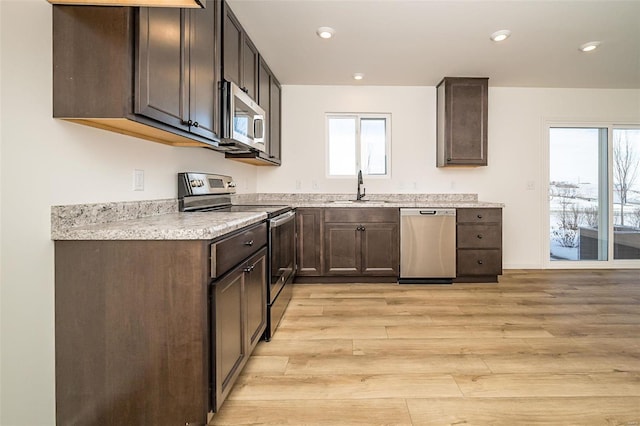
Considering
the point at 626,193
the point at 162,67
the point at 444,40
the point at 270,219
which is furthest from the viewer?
the point at 626,193

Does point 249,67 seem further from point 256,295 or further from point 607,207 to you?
point 607,207

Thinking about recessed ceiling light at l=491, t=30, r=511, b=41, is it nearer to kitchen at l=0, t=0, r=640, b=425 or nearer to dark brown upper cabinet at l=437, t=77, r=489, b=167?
dark brown upper cabinet at l=437, t=77, r=489, b=167

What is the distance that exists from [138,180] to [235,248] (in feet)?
2.41

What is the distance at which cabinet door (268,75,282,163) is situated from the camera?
358cm

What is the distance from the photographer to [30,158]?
47.1 inches

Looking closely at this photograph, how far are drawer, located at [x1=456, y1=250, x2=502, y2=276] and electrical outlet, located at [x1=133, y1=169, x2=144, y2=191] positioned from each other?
312 cm

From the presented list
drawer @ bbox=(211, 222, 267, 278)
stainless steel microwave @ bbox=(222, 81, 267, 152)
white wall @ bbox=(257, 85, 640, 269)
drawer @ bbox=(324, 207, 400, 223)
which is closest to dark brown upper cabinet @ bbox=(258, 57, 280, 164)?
Result: white wall @ bbox=(257, 85, 640, 269)

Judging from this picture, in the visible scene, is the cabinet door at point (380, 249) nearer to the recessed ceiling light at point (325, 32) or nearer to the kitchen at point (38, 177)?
the kitchen at point (38, 177)

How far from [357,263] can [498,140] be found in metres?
2.43

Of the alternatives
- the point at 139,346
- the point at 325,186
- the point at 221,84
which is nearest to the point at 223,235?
the point at 139,346

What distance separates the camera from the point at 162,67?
146 centimetres

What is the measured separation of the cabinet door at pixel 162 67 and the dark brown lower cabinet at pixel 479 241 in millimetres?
2994

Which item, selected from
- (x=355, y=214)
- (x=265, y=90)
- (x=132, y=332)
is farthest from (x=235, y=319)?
(x=265, y=90)

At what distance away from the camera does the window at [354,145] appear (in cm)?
422
